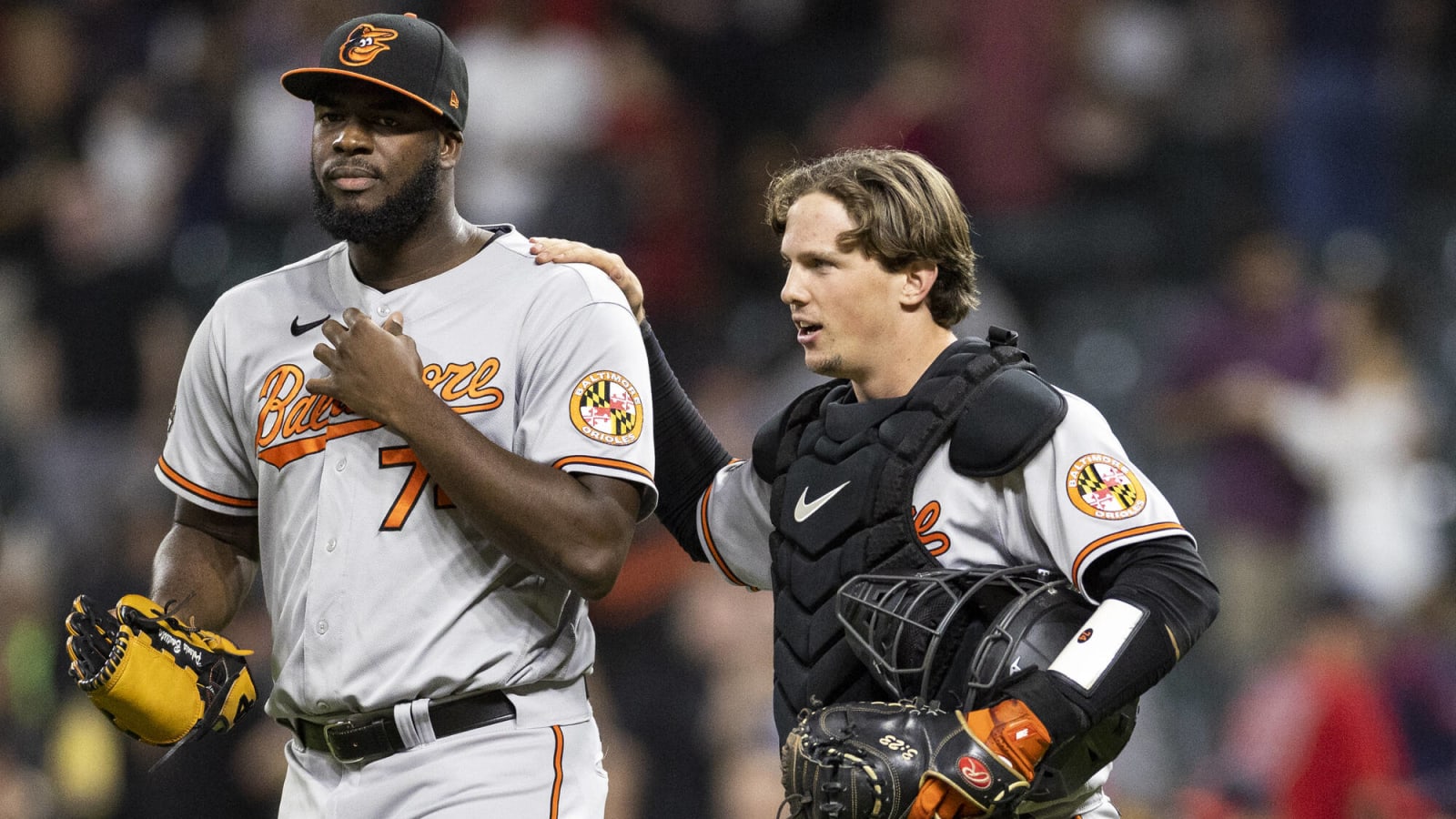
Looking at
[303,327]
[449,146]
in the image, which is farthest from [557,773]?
[449,146]

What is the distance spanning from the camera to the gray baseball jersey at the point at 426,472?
121 inches

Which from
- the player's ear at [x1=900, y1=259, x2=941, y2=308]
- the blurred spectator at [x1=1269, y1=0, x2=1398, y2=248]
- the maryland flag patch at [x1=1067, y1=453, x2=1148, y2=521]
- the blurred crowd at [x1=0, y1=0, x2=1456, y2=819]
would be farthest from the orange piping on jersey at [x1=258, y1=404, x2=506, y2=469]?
the blurred spectator at [x1=1269, y1=0, x2=1398, y2=248]

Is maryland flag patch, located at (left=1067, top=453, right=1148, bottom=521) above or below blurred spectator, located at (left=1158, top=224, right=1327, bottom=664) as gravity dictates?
above

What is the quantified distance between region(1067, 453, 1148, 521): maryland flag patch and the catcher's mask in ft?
0.54

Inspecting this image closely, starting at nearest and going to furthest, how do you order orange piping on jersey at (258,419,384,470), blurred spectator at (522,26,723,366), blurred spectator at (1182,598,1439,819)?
orange piping on jersey at (258,419,384,470)
blurred spectator at (1182,598,1439,819)
blurred spectator at (522,26,723,366)

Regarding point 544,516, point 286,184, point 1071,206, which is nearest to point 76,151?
point 286,184

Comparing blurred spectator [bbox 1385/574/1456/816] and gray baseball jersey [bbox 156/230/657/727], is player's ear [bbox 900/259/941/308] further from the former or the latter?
blurred spectator [bbox 1385/574/1456/816]

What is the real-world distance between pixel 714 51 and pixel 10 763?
4617 mm

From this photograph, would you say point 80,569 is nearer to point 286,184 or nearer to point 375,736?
point 286,184

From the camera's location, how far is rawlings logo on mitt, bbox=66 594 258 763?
3.08 m

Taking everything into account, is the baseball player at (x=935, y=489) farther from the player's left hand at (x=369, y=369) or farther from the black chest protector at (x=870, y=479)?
the player's left hand at (x=369, y=369)

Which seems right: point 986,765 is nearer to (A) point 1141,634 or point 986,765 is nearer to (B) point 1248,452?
(A) point 1141,634

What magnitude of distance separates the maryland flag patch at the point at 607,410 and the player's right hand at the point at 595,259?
285 millimetres

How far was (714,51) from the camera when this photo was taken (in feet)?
29.0
